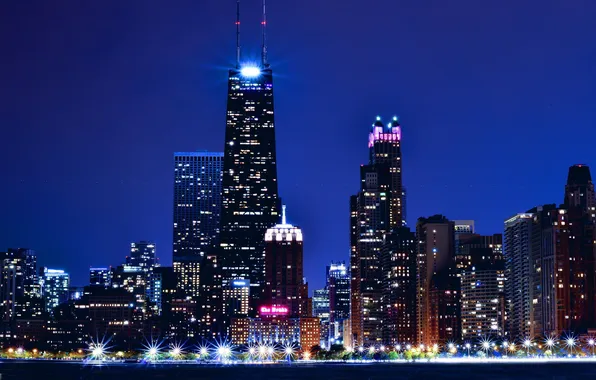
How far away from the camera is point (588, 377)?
651 feet

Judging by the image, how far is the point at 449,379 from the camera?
199875 millimetres

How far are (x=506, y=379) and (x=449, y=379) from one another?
980 cm

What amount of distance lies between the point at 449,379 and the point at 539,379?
1538 centimetres

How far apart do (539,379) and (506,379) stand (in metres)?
5.64

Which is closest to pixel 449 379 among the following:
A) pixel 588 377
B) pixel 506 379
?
pixel 506 379

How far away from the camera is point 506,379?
19838 cm

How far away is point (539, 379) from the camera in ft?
645

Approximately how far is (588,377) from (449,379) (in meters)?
24.0

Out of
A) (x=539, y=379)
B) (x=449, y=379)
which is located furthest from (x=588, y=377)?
(x=449, y=379)

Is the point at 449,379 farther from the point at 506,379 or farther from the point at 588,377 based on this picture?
the point at 588,377

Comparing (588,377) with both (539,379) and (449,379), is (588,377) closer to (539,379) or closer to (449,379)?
(539,379)
